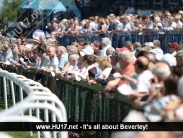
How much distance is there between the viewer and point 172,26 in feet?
65.5

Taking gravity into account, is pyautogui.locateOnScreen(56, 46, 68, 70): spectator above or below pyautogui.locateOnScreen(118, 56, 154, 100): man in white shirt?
above

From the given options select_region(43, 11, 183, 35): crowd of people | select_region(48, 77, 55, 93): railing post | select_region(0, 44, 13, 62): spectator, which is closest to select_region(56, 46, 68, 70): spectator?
select_region(48, 77, 55, 93): railing post

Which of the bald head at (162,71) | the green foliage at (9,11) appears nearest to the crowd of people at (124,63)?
the bald head at (162,71)

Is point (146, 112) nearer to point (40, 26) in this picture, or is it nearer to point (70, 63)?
point (70, 63)

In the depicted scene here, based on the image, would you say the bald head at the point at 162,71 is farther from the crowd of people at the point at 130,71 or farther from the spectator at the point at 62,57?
the spectator at the point at 62,57

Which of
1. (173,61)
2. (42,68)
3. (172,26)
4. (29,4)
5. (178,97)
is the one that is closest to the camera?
(178,97)

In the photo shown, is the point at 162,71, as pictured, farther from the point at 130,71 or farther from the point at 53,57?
the point at 53,57

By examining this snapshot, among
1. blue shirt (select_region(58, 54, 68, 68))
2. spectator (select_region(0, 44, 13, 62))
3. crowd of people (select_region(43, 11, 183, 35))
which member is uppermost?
crowd of people (select_region(43, 11, 183, 35))

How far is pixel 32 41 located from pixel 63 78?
9.00 meters

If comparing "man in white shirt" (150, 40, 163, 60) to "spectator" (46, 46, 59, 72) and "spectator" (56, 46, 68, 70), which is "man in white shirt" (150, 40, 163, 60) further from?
"spectator" (46, 46, 59, 72)

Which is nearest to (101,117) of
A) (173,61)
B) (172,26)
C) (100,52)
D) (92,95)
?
(92,95)


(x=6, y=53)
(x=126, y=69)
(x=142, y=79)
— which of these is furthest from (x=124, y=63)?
(x=6, y=53)

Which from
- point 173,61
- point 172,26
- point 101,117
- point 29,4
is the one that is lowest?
point 101,117

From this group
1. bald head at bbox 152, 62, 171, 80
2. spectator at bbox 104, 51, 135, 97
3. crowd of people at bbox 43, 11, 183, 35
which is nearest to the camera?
bald head at bbox 152, 62, 171, 80
